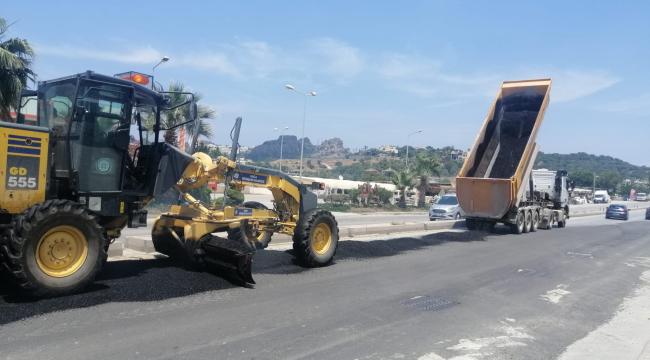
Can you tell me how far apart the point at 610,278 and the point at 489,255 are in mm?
2937

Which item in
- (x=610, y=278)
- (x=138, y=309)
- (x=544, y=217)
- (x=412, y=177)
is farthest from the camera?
(x=412, y=177)

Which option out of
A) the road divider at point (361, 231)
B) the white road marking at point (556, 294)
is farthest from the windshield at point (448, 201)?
the white road marking at point (556, 294)

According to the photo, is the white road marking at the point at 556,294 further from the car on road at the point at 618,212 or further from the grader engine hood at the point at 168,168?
the car on road at the point at 618,212

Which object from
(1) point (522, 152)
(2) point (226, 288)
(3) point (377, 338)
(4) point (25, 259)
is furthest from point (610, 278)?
(4) point (25, 259)

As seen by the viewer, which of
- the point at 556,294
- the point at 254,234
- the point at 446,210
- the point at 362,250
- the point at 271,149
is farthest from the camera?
the point at 271,149

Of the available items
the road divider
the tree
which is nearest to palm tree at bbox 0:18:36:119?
the road divider

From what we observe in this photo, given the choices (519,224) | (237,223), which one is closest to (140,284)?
(237,223)

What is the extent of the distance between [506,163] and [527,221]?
8.30 ft

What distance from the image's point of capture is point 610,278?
11.3 metres

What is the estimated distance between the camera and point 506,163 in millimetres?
20609

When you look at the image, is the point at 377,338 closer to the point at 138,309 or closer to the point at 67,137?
the point at 138,309

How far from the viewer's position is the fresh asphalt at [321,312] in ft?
18.5

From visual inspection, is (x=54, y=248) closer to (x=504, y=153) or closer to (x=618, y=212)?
(x=504, y=153)

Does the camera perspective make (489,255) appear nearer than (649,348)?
No
